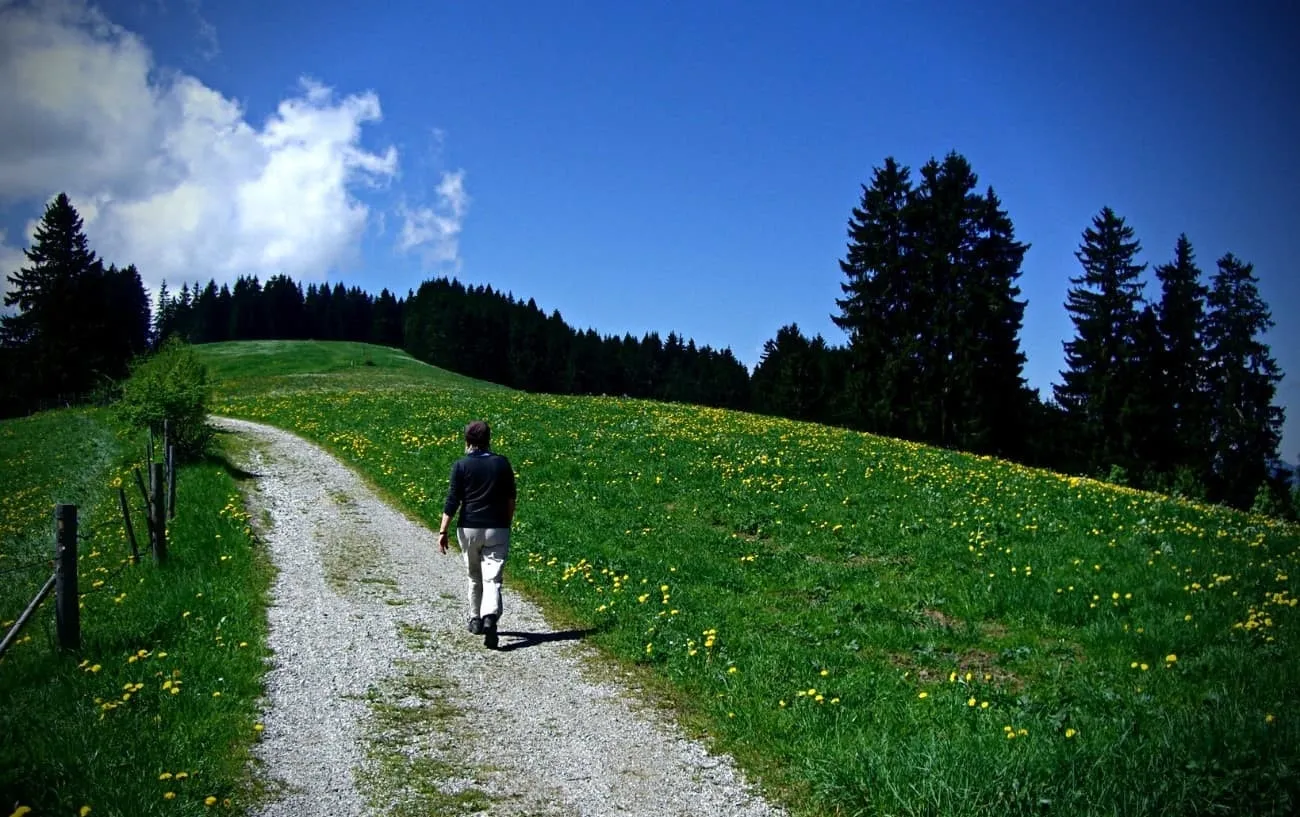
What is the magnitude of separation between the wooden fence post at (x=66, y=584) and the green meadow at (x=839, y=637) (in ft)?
0.96

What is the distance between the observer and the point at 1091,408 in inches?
1758

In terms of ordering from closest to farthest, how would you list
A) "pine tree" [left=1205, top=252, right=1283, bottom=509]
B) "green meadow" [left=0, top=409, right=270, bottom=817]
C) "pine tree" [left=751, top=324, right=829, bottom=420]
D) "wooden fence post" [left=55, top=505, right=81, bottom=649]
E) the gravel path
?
"green meadow" [left=0, top=409, right=270, bottom=817]
the gravel path
"wooden fence post" [left=55, top=505, right=81, bottom=649]
"pine tree" [left=1205, top=252, right=1283, bottom=509]
"pine tree" [left=751, top=324, right=829, bottom=420]

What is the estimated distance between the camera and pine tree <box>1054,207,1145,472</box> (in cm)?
4419

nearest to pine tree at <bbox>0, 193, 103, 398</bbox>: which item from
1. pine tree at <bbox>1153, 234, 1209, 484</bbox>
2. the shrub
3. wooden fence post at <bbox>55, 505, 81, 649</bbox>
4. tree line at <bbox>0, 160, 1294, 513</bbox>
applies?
tree line at <bbox>0, 160, 1294, 513</bbox>

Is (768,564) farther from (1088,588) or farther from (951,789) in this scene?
(951,789)

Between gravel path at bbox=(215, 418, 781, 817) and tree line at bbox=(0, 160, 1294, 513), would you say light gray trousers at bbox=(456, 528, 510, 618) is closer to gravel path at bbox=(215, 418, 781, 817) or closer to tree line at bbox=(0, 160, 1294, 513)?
gravel path at bbox=(215, 418, 781, 817)

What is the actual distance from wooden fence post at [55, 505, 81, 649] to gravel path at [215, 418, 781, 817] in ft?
6.86

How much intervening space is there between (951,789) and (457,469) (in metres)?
6.80

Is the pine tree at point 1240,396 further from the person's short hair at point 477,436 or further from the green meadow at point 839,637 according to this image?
the person's short hair at point 477,436

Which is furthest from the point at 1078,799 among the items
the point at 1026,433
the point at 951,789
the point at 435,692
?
the point at 1026,433

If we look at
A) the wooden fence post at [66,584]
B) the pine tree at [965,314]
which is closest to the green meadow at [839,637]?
the wooden fence post at [66,584]

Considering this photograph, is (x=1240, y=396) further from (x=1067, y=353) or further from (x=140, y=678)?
(x=140, y=678)

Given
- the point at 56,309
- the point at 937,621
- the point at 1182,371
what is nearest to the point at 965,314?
the point at 1182,371

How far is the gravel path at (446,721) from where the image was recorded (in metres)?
5.90
